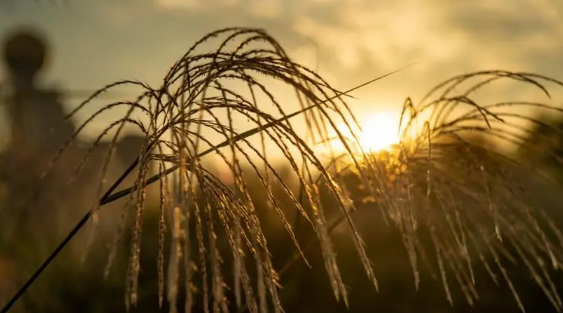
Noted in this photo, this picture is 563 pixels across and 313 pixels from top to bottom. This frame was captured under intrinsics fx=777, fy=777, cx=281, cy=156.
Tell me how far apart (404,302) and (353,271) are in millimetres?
455

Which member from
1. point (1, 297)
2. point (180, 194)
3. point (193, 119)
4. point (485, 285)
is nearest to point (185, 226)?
point (180, 194)

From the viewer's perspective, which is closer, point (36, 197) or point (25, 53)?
point (36, 197)

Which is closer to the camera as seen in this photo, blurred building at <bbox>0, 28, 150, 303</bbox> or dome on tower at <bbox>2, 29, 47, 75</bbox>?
blurred building at <bbox>0, 28, 150, 303</bbox>

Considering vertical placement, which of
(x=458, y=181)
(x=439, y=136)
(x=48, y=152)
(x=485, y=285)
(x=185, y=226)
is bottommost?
(x=185, y=226)

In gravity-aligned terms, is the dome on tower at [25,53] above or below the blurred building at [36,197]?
above

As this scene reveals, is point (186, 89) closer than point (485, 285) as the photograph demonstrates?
Yes

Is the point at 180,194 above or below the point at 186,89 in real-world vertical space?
below

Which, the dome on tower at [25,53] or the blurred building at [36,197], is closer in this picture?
the blurred building at [36,197]

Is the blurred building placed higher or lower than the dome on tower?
lower

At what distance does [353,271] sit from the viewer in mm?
5820

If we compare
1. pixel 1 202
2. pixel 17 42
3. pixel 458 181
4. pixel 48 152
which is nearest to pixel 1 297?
pixel 1 202

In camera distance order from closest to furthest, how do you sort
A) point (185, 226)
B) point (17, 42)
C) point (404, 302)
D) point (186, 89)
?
point (185, 226) → point (186, 89) → point (404, 302) → point (17, 42)

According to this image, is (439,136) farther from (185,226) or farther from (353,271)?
(353,271)

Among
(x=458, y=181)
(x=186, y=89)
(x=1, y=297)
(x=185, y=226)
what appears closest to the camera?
(x=185, y=226)
